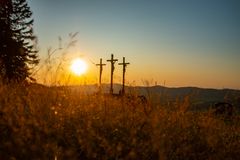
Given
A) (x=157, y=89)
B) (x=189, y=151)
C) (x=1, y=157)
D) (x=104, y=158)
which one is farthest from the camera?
(x=157, y=89)

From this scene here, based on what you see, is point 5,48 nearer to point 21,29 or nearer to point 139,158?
point 21,29

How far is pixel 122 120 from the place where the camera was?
4969 mm

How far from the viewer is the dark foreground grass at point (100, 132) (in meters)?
3.67

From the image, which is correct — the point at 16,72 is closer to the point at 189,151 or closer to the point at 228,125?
the point at 228,125

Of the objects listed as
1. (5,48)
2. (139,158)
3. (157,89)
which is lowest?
(139,158)

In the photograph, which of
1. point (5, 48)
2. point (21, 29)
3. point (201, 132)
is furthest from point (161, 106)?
point (21, 29)

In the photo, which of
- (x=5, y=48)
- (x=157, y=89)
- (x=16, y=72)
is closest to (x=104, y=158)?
(x=157, y=89)

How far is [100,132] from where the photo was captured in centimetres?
441

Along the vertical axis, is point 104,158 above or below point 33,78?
below

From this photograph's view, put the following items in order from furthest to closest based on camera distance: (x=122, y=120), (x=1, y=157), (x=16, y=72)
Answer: (x=16, y=72) → (x=122, y=120) → (x=1, y=157)

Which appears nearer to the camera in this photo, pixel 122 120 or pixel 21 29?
pixel 122 120

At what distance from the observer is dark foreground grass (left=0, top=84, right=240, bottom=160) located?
3666 millimetres

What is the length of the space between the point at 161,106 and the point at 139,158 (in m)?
2.23

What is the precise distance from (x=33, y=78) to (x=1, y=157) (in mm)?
3755
